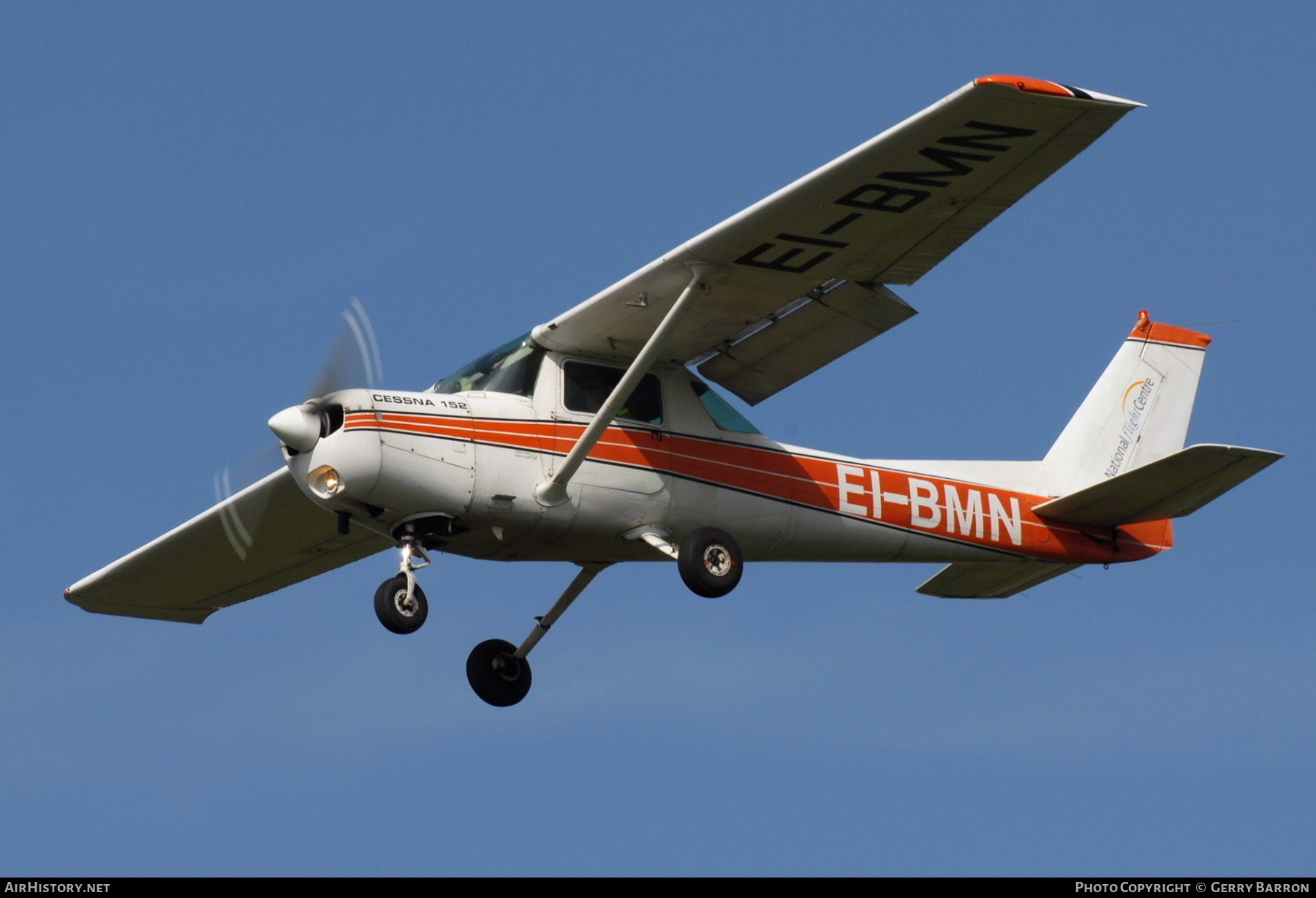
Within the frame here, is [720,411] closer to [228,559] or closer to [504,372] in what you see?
[504,372]

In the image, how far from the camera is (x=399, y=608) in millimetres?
14023

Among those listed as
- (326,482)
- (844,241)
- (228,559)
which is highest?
(844,241)

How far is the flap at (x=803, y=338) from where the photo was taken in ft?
50.6

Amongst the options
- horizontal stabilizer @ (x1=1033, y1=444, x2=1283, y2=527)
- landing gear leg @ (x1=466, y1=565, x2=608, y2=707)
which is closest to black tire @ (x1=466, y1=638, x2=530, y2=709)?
landing gear leg @ (x1=466, y1=565, x2=608, y2=707)

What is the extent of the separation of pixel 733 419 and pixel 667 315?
1.60m

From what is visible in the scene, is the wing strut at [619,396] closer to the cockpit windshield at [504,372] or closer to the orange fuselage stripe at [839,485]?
the orange fuselage stripe at [839,485]

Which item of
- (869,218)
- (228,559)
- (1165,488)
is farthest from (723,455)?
(228,559)

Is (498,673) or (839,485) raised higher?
(839,485)

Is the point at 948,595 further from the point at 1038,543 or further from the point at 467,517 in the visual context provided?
the point at 467,517

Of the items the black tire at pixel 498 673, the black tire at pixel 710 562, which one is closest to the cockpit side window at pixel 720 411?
the black tire at pixel 710 562

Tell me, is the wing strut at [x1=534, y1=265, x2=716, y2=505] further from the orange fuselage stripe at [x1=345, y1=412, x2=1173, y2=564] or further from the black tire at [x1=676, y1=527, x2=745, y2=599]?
the black tire at [x1=676, y1=527, x2=745, y2=599]

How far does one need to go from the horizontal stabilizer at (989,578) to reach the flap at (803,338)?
7.90 feet

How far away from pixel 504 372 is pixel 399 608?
6.73 feet

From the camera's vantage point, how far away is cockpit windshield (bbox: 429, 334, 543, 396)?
1486 cm
